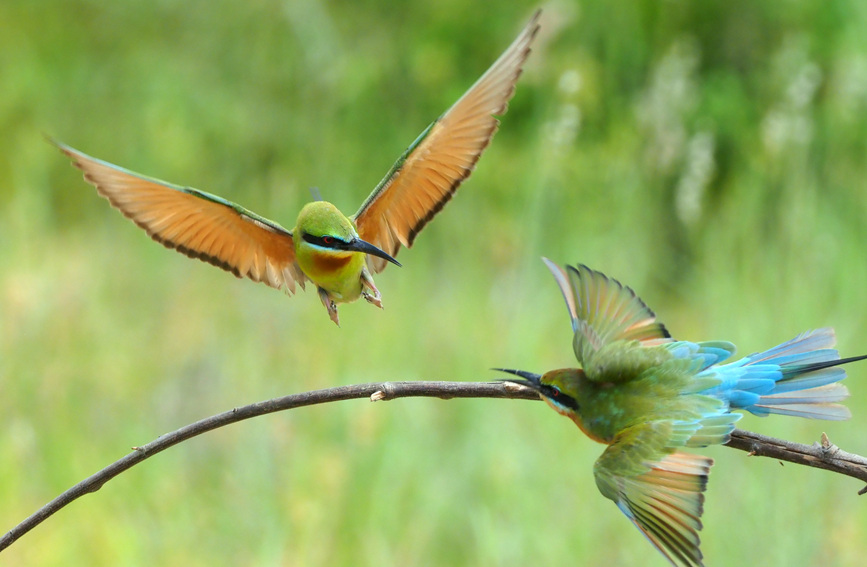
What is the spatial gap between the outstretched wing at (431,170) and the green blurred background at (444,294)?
39.1 inches

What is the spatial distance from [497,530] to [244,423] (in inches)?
32.0

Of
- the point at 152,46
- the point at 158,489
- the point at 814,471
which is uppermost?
the point at 152,46

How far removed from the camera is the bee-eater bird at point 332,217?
3.36 ft

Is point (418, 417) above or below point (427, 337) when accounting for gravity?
below

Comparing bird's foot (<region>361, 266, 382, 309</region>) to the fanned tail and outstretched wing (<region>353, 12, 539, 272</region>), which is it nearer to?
outstretched wing (<region>353, 12, 539, 272</region>)

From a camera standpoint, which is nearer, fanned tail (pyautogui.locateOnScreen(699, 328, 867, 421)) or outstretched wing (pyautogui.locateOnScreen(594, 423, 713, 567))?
outstretched wing (pyautogui.locateOnScreen(594, 423, 713, 567))

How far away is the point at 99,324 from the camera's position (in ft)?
11.8

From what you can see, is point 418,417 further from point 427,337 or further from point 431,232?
point 431,232

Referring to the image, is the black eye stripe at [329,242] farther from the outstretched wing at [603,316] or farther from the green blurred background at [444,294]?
the green blurred background at [444,294]

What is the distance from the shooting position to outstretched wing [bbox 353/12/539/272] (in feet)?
3.34

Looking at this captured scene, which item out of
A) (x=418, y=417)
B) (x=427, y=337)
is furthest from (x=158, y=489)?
(x=427, y=337)

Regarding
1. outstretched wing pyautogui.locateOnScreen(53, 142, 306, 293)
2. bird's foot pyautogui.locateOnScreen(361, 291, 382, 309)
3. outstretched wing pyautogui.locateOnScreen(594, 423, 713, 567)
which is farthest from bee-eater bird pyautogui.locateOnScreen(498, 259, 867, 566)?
outstretched wing pyautogui.locateOnScreen(53, 142, 306, 293)

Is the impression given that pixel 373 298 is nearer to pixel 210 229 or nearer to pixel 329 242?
pixel 329 242

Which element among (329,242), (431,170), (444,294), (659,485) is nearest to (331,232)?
(329,242)
